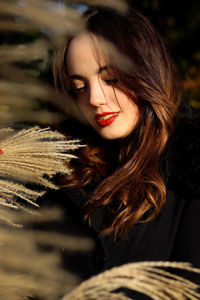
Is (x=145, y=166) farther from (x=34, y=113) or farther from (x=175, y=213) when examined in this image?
(x=34, y=113)

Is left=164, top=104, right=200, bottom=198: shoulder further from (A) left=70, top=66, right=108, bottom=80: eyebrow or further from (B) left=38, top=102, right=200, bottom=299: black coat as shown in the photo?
(A) left=70, top=66, right=108, bottom=80: eyebrow

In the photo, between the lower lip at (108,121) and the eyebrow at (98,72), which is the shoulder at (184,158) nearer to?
the lower lip at (108,121)

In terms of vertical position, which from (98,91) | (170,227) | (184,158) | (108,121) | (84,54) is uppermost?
(84,54)

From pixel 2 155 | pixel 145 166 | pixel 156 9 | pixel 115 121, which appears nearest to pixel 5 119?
pixel 2 155

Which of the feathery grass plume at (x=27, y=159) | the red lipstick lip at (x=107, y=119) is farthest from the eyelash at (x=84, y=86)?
the feathery grass plume at (x=27, y=159)

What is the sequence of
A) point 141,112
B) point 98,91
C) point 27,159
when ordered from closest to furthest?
point 27,159
point 98,91
point 141,112

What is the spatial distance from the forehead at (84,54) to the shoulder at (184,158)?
0.42 meters

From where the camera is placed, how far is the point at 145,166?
1.27 metres

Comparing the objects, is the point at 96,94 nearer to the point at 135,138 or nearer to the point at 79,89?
the point at 79,89

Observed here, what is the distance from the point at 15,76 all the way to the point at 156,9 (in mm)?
2729

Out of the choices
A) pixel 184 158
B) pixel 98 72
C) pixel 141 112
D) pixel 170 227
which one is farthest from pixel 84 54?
pixel 170 227

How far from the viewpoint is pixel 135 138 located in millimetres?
1286

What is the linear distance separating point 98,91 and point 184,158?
412 millimetres

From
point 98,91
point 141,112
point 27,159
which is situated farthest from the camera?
point 141,112
